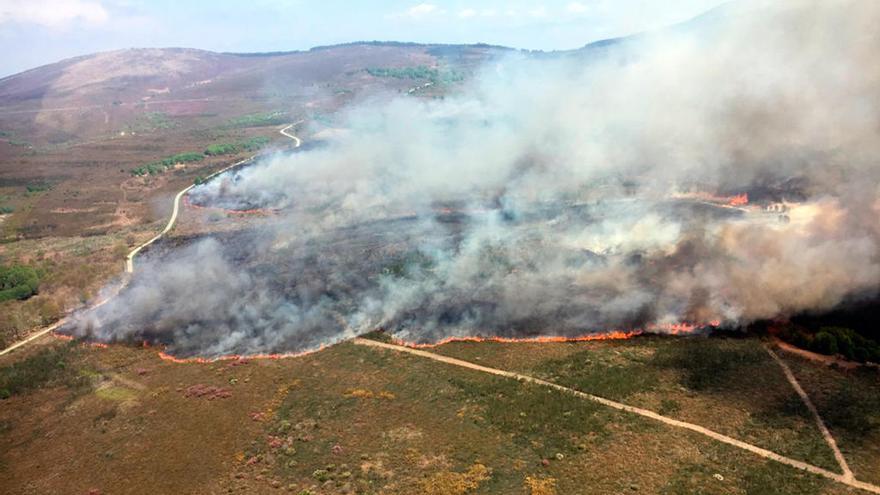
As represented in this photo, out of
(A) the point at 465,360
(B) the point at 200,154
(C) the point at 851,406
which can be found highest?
(B) the point at 200,154

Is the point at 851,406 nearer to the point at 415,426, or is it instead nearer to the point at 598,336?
the point at 598,336

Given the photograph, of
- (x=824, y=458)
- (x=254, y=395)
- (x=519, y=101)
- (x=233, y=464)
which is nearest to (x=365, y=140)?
(x=519, y=101)

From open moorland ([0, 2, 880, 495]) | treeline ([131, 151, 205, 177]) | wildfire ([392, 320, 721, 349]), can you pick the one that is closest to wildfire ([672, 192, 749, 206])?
Result: open moorland ([0, 2, 880, 495])

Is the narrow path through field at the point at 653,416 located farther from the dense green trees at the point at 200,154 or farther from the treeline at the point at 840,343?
the dense green trees at the point at 200,154

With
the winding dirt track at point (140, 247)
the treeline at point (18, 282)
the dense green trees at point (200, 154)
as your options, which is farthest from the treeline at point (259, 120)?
the treeline at point (18, 282)

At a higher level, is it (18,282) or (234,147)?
(234,147)

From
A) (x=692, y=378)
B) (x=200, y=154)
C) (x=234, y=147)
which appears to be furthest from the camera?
(x=234, y=147)

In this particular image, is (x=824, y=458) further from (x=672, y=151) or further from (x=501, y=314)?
(x=672, y=151)

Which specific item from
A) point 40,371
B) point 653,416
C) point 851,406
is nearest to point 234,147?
point 40,371
